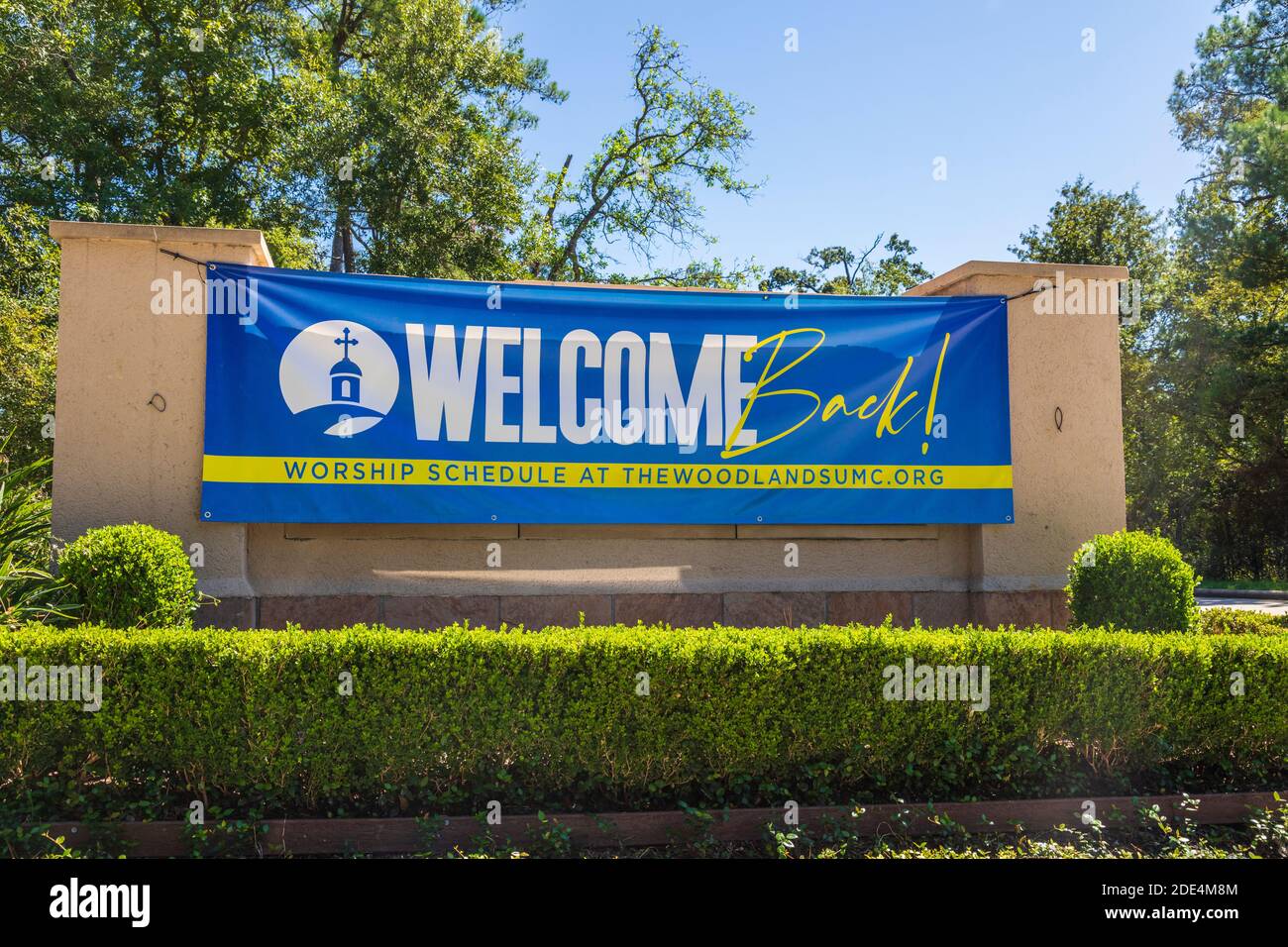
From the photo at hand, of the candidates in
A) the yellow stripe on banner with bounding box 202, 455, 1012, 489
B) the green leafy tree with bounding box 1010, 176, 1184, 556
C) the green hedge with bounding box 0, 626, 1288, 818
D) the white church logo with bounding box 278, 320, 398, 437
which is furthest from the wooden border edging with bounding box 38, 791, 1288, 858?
the green leafy tree with bounding box 1010, 176, 1184, 556

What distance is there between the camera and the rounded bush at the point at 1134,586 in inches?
244

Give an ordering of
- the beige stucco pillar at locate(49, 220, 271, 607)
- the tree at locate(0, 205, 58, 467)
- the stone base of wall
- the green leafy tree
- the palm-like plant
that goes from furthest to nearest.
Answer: the green leafy tree → the tree at locate(0, 205, 58, 467) → the stone base of wall → the beige stucco pillar at locate(49, 220, 271, 607) → the palm-like plant

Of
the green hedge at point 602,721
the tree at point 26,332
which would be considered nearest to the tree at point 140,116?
the tree at point 26,332

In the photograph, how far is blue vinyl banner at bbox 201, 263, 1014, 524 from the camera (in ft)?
21.3

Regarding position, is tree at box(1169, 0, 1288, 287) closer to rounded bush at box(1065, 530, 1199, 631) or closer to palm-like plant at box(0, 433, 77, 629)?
rounded bush at box(1065, 530, 1199, 631)

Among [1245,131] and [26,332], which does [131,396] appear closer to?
[26,332]

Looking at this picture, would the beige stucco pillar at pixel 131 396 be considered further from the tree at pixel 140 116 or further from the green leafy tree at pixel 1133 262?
the green leafy tree at pixel 1133 262

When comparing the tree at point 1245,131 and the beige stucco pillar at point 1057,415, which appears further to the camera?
the tree at point 1245,131

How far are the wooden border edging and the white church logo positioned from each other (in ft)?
10.1

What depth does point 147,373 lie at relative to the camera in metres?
6.41

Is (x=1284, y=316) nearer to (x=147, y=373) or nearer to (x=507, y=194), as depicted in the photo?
(x=507, y=194)

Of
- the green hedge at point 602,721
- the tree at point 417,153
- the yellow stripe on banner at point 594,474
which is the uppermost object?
the tree at point 417,153

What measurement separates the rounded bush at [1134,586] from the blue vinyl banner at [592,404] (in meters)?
1.04

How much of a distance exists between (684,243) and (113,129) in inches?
462
